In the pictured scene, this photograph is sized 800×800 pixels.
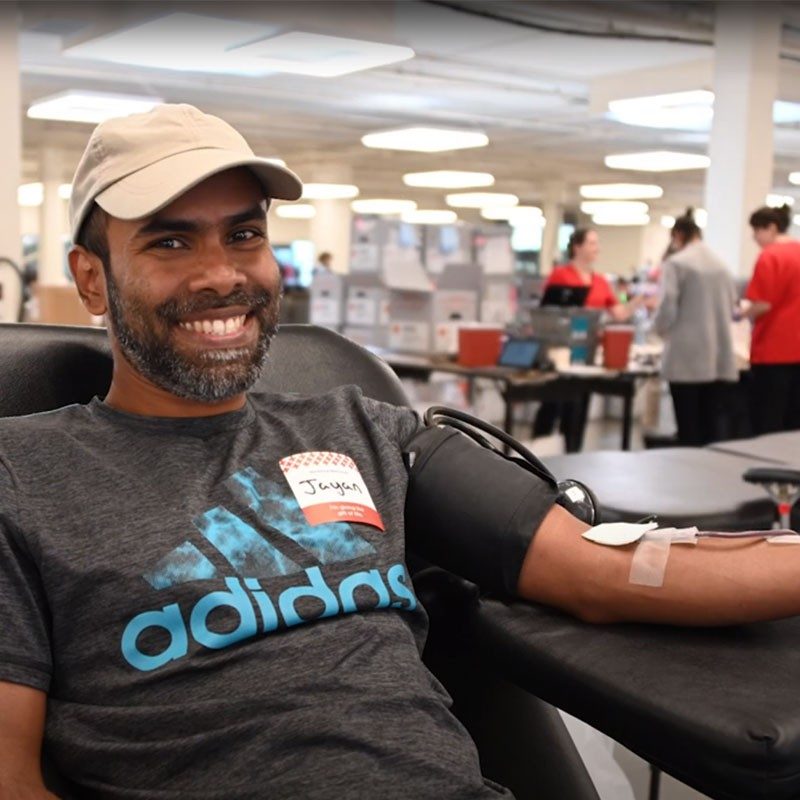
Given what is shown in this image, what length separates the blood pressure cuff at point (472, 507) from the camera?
3.91 ft

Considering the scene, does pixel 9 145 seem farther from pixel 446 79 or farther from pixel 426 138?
pixel 446 79

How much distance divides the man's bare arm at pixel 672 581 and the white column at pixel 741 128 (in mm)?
5892

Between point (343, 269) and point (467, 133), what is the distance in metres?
8.36

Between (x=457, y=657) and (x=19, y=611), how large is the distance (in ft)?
1.68

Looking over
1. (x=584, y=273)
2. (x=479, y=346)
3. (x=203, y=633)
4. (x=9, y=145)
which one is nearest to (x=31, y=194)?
(x=9, y=145)

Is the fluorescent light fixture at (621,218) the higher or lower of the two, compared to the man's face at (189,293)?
higher

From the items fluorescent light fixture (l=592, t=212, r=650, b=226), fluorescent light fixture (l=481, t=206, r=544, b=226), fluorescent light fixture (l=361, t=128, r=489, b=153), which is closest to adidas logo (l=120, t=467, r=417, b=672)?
fluorescent light fixture (l=361, t=128, r=489, b=153)

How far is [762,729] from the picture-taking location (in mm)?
885

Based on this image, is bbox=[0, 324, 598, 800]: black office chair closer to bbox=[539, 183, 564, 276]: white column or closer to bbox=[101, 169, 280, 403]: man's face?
bbox=[101, 169, 280, 403]: man's face

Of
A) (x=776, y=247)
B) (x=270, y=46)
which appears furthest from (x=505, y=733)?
(x=270, y=46)

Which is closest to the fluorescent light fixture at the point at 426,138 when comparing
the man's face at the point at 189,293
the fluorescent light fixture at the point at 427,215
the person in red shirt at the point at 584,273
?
the person in red shirt at the point at 584,273

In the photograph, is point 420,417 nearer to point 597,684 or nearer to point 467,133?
point 597,684

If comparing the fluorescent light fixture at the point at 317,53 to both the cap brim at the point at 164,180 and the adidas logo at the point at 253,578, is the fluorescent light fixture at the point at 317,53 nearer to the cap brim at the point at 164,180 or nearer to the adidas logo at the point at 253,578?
the cap brim at the point at 164,180

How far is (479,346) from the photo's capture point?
5.54 m
